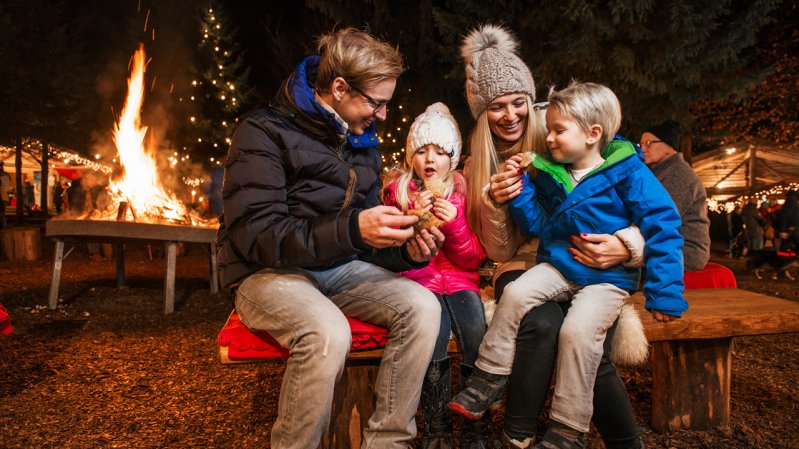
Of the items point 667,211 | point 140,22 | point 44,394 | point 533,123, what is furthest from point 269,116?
point 140,22

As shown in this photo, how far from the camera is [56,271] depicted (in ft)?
20.5

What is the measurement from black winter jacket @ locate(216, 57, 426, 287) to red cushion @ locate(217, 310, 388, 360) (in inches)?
10.3

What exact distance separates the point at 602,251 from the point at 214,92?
24732 millimetres

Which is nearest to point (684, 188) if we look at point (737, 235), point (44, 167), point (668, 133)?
point (668, 133)

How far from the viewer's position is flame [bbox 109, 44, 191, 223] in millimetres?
7570

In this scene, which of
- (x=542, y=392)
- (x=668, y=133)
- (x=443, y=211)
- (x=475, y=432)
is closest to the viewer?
(x=542, y=392)

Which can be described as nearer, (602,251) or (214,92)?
(602,251)

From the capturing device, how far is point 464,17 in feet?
26.0

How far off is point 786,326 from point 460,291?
1.85m

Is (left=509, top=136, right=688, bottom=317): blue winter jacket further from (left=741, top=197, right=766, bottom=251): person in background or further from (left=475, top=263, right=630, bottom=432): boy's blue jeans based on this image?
(left=741, top=197, right=766, bottom=251): person in background

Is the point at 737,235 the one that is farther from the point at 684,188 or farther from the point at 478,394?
the point at 478,394

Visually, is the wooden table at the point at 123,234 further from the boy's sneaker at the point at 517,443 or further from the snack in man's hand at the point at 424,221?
the boy's sneaker at the point at 517,443

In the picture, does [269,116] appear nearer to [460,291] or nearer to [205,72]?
[460,291]

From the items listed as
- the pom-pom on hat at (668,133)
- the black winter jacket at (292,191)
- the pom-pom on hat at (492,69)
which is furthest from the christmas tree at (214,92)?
the black winter jacket at (292,191)
